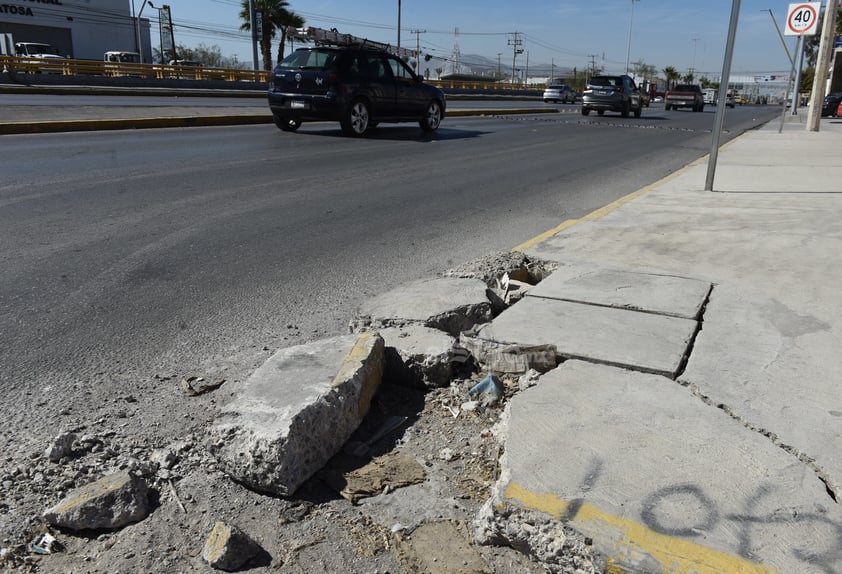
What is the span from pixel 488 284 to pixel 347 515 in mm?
2216

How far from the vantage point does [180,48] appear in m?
→ 87.8

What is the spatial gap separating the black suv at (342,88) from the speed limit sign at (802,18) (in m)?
10.0

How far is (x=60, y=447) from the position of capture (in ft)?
7.68

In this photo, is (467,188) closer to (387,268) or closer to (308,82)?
(387,268)

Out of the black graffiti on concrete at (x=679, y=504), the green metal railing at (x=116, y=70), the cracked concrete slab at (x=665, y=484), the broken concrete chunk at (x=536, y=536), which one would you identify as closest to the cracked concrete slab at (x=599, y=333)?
the cracked concrete slab at (x=665, y=484)

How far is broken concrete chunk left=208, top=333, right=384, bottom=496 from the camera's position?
2215 millimetres

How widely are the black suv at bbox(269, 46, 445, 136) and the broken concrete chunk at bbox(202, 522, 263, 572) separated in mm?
12432

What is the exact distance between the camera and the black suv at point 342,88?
44.6 ft

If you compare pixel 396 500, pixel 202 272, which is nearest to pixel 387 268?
pixel 202 272

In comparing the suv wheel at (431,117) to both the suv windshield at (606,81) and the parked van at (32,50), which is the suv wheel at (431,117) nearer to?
the suv windshield at (606,81)

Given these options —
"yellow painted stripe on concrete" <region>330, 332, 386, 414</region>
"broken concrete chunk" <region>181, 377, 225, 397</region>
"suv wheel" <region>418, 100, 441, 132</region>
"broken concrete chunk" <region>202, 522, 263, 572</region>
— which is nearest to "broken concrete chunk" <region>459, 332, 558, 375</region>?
"yellow painted stripe on concrete" <region>330, 332, 386, 414</region>

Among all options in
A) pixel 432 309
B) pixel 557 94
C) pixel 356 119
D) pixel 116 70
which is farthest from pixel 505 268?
pixel 557 94

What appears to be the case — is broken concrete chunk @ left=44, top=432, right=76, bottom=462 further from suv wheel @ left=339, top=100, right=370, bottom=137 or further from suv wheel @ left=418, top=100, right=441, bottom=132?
suv wheel @ left=418, top=100, right=441, bottom=132

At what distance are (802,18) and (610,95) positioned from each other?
433 inches
